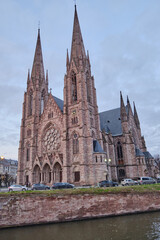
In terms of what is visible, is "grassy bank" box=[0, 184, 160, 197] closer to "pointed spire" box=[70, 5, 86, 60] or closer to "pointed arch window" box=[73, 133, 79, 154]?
"pointed arch window" box=[73, 133, 79, 154]

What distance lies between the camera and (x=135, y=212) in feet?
65.4

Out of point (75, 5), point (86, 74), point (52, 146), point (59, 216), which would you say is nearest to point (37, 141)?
point (52, 146)

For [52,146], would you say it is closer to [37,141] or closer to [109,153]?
[37,141]

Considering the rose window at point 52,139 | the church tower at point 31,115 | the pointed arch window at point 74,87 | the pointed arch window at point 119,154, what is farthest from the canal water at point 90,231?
the pointed arch window at point 74,87

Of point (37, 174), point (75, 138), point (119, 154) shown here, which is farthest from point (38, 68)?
point (119, 154)

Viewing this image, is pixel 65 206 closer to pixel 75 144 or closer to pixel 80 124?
pixel 75 144

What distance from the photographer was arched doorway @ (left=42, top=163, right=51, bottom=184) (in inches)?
1682

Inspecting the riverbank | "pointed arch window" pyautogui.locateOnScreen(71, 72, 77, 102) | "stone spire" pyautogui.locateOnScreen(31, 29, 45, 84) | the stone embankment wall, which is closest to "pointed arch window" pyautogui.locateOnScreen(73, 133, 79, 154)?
"pointed arch window" pyautogui.locateOnScreen(71, 72, 77, 102)

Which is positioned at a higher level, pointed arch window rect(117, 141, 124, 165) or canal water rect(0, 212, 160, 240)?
pointed arch window rect(117, 141, 124, 165)

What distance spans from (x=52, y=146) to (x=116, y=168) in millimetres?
17717

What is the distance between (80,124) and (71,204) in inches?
917

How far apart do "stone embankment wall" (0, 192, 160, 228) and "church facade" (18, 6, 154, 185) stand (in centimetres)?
1670

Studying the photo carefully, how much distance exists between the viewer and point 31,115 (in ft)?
172

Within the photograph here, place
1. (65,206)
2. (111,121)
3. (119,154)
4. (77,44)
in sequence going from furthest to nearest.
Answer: (111,121) < (77,44) < (119,154) < (65,206)
